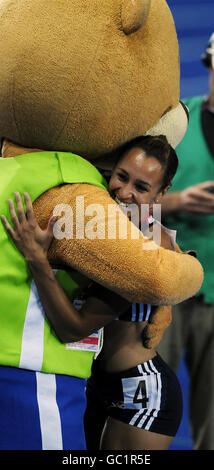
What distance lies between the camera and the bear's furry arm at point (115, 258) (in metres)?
1.20

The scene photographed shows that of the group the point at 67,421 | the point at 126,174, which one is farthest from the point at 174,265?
the point at 67,421

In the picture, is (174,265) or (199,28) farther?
(199,28)

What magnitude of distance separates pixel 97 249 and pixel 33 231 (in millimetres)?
124

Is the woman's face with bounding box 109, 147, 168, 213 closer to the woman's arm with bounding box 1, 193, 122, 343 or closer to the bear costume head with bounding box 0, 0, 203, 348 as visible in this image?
the bear costume head with bounding box 0, 0, 203, 348

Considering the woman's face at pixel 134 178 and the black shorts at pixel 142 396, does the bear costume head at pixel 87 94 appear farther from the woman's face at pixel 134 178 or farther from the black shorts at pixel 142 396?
the black shorts at pixel 142 396

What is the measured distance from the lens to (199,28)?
2996 mm

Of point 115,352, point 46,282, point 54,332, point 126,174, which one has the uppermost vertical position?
point 126,174

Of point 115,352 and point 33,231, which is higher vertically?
point 33,231

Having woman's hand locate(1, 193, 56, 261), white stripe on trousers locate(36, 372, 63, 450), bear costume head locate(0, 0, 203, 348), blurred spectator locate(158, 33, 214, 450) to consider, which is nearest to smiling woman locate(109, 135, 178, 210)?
bear costume head locate(0, 0, 203, 348)

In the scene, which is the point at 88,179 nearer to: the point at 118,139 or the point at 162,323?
the point at 118,139

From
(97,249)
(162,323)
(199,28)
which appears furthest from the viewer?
(199,28)

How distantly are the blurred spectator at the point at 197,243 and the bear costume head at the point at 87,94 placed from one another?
769mm

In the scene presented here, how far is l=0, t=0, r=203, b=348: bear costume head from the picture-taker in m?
1.21

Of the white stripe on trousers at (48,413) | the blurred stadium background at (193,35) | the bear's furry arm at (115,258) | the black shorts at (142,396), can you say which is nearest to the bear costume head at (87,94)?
the bear's furry arm at (115,258)
